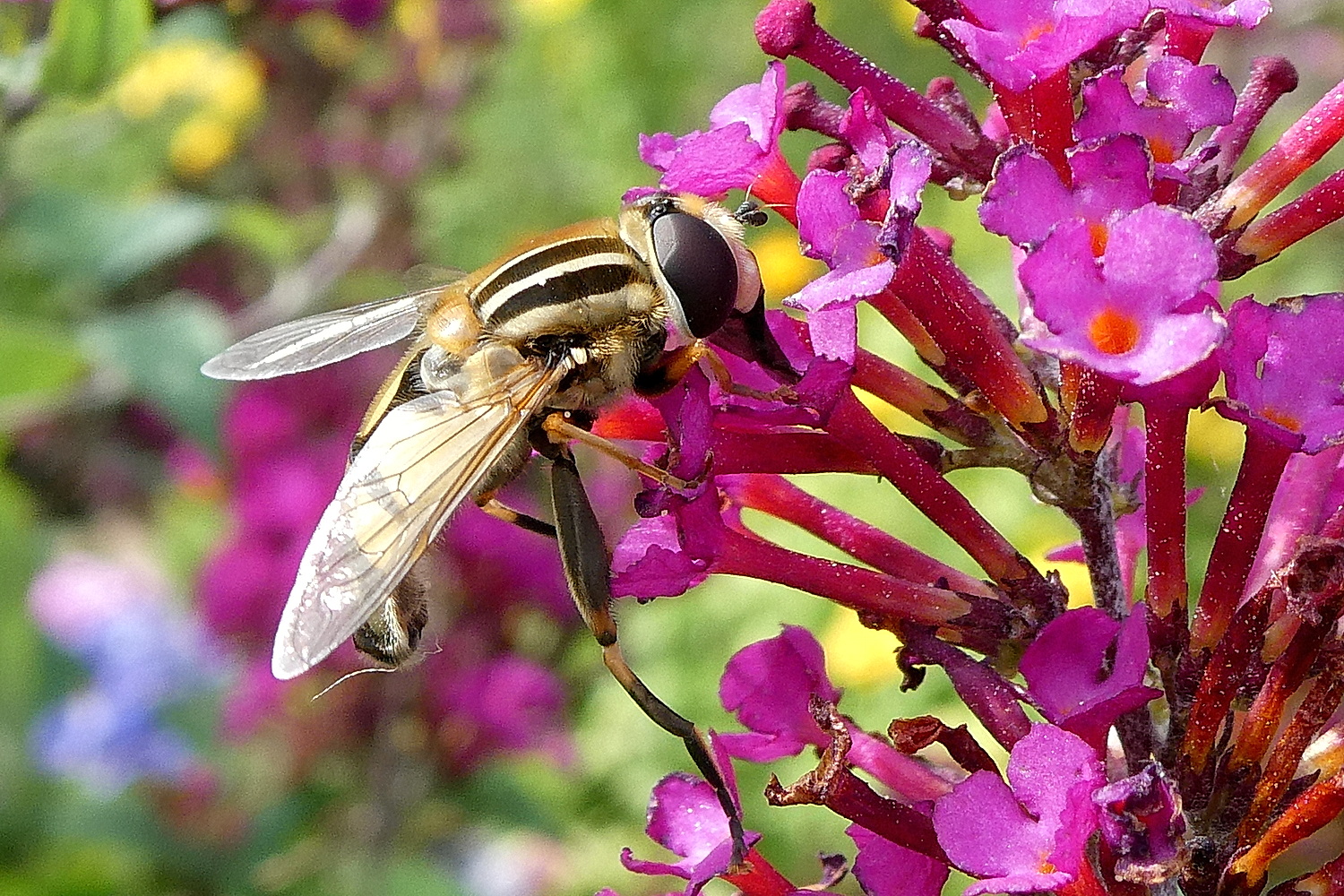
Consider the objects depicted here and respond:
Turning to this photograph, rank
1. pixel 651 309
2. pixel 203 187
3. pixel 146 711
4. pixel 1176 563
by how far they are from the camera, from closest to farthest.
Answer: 1. pixel 1176 563
2. pixel 651 309
3. pixel 146 711
4. pixel 203 187

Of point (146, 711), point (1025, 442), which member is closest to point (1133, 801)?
point (1025, 442)

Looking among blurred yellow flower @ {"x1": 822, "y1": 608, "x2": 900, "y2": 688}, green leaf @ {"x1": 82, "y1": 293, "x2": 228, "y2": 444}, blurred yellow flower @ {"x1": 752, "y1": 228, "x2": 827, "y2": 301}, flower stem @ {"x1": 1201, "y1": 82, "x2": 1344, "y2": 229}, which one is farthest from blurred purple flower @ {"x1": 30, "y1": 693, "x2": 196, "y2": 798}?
flower stem @ {"x1": 1201, "y1": 82, "x2": 1344, "y2": 229}

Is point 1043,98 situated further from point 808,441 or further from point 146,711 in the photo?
point 146,711

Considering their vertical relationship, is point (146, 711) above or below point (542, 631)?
below

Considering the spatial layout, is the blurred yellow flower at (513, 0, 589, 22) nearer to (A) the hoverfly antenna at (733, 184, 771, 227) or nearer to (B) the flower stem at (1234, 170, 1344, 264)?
(A) the hoverfly antenna at (733, 184, 771, 227)

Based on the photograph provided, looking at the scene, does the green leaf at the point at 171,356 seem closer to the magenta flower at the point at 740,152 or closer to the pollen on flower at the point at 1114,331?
the magenta flower at the point at 740,152

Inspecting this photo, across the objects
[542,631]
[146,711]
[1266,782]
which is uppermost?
[1266,782]

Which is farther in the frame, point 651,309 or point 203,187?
point 203,187

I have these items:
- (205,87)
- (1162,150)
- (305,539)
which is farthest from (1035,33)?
(205,87)
